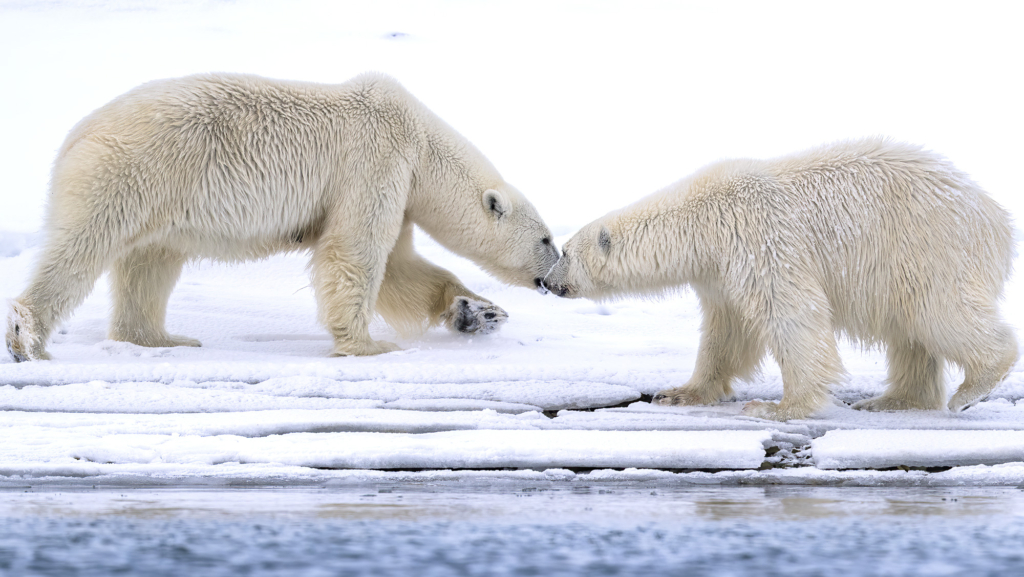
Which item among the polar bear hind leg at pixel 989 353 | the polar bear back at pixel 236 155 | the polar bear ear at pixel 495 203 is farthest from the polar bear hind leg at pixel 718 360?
the polar bear back at pixel 236 155

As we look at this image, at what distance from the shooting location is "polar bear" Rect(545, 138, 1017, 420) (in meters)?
3.65

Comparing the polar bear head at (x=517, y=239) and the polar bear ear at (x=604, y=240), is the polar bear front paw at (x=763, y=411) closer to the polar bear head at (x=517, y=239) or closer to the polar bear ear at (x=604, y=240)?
the polar bear ear at (x=604, y=240)

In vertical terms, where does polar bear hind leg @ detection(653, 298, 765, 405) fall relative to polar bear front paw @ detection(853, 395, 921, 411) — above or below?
above

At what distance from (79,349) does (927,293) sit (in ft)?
13.8

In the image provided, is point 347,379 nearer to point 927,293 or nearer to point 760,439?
point 760,439

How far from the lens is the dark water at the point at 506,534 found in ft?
4.97

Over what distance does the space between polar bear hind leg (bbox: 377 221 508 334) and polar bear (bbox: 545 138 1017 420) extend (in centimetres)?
162

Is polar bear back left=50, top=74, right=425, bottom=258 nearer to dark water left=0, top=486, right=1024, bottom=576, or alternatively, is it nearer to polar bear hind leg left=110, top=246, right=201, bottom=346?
polar bear hind leg left=110, top=246, right=201, bottom=346

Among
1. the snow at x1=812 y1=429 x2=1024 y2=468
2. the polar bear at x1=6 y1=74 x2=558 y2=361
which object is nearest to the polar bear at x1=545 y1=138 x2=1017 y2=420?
the snow at x1=812 y1=429 x2=1024 y2=468

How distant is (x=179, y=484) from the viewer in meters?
2.63

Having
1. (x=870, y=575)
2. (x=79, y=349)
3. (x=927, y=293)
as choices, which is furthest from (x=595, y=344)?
(x=870, y=575)

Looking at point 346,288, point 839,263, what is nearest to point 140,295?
point 346,288

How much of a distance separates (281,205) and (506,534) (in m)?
3.54

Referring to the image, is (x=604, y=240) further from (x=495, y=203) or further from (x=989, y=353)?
(x=989, y=353)
